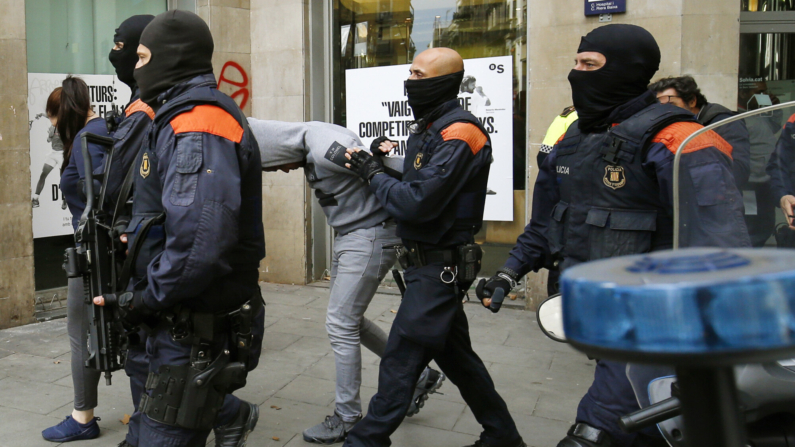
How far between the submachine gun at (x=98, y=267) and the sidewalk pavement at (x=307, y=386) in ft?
3.27

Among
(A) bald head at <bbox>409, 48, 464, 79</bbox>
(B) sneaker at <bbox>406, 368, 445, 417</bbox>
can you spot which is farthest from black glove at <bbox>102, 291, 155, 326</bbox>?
(B) sneaker at <bbox>406, 368, 445, 417</bbox>

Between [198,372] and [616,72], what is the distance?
190cm

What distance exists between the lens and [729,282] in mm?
741

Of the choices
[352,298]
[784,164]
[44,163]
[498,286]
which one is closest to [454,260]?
[498,286]

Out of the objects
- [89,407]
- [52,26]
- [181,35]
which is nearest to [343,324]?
[89,407]

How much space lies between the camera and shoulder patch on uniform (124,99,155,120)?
11.1ft

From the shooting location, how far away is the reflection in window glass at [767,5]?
6.60 meters

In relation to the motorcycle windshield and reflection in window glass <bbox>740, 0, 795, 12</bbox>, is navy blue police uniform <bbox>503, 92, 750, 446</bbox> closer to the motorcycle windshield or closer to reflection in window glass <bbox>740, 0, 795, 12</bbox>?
the motorcycle windshield

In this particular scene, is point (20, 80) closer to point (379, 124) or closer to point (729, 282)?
point (379, 124)

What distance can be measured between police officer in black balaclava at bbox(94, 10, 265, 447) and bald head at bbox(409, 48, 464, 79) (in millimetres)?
1124

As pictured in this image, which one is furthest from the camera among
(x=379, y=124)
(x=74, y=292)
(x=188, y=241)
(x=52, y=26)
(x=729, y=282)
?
(x=379, y=124)

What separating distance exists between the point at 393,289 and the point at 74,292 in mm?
4187

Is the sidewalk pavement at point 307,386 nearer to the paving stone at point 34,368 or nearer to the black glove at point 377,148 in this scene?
the paving stone at point 34,368

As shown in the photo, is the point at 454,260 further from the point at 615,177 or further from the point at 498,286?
the point at 615,177
